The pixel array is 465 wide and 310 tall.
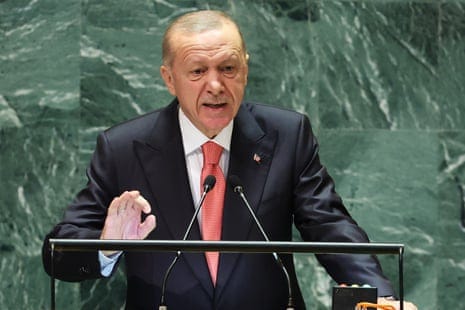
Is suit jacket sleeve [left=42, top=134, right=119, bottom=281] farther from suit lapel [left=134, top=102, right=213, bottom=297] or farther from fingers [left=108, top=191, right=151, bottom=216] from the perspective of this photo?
fingers [left=108, top=191, right=151, bottom=216]

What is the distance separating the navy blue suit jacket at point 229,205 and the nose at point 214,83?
0.22 metres

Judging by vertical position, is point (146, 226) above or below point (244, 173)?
below

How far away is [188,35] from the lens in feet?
13.6

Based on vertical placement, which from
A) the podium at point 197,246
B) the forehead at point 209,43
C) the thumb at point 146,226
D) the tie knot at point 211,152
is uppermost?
the forehead at point 209,43

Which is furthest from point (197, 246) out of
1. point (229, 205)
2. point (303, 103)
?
point (303, 103)

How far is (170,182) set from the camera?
4.12 metres

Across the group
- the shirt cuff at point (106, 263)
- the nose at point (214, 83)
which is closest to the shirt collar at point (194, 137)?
the nose at point (214, 83)

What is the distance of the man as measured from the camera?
13.3 ft

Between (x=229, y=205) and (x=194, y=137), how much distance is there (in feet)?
0.95

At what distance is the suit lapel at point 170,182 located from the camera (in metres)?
4.06

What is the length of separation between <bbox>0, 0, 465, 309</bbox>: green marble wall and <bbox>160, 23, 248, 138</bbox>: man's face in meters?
1.07

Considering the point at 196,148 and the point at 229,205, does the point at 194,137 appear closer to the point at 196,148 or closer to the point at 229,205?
the point at 196,148

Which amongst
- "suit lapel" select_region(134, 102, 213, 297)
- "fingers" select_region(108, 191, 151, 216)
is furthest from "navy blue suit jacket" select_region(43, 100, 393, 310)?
"fingers" select_region(108, 191, 151, 216)

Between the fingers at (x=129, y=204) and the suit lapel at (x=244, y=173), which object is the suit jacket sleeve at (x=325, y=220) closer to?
the suit lapel at (x=244, y=173)
